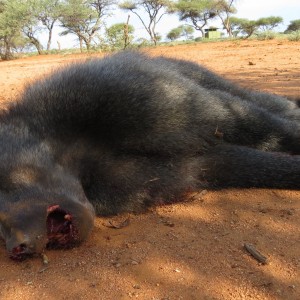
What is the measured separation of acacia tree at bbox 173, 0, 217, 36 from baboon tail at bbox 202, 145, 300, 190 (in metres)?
34.0

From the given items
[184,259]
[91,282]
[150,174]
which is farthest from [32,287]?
[150,174]

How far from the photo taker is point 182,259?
1.89 meters

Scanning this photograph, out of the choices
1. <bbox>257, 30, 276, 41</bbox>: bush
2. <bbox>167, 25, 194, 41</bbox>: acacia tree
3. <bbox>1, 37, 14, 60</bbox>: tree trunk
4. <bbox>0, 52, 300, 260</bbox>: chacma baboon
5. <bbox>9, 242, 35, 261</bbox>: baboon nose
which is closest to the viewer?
<bbox>9, 242, 35, 261</bbox>: baboon nose

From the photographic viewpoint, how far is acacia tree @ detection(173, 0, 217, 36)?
34.8 m

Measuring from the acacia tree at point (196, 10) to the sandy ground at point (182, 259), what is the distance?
113 feet

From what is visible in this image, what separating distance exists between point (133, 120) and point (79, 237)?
750mm

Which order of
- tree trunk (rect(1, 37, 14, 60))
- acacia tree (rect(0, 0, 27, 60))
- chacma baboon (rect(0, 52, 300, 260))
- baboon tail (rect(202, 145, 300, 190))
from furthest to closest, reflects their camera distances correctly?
acacia tree (rect(0, 0, 27, 60)) → tree trunk (rect(1, 37, 14, 60)) → baboon tail (rect(202, 145, 300, 190)) → chacma baboon (rect(0, 52, 300, 260))

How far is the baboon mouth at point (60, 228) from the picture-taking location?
1.76 m

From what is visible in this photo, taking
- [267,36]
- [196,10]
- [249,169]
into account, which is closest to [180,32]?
[196,10]

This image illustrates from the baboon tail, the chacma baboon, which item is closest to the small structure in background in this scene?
the chacma baboon

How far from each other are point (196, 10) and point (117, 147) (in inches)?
1372

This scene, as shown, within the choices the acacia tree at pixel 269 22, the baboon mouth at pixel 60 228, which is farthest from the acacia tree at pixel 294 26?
the baboon mouth at pixel 60 228

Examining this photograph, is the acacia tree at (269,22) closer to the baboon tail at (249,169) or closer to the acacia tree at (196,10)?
the acacia tree at (196,10)

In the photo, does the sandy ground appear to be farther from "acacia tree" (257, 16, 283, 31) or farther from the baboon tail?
"acacia tree" (257, 16, 283, 31)
